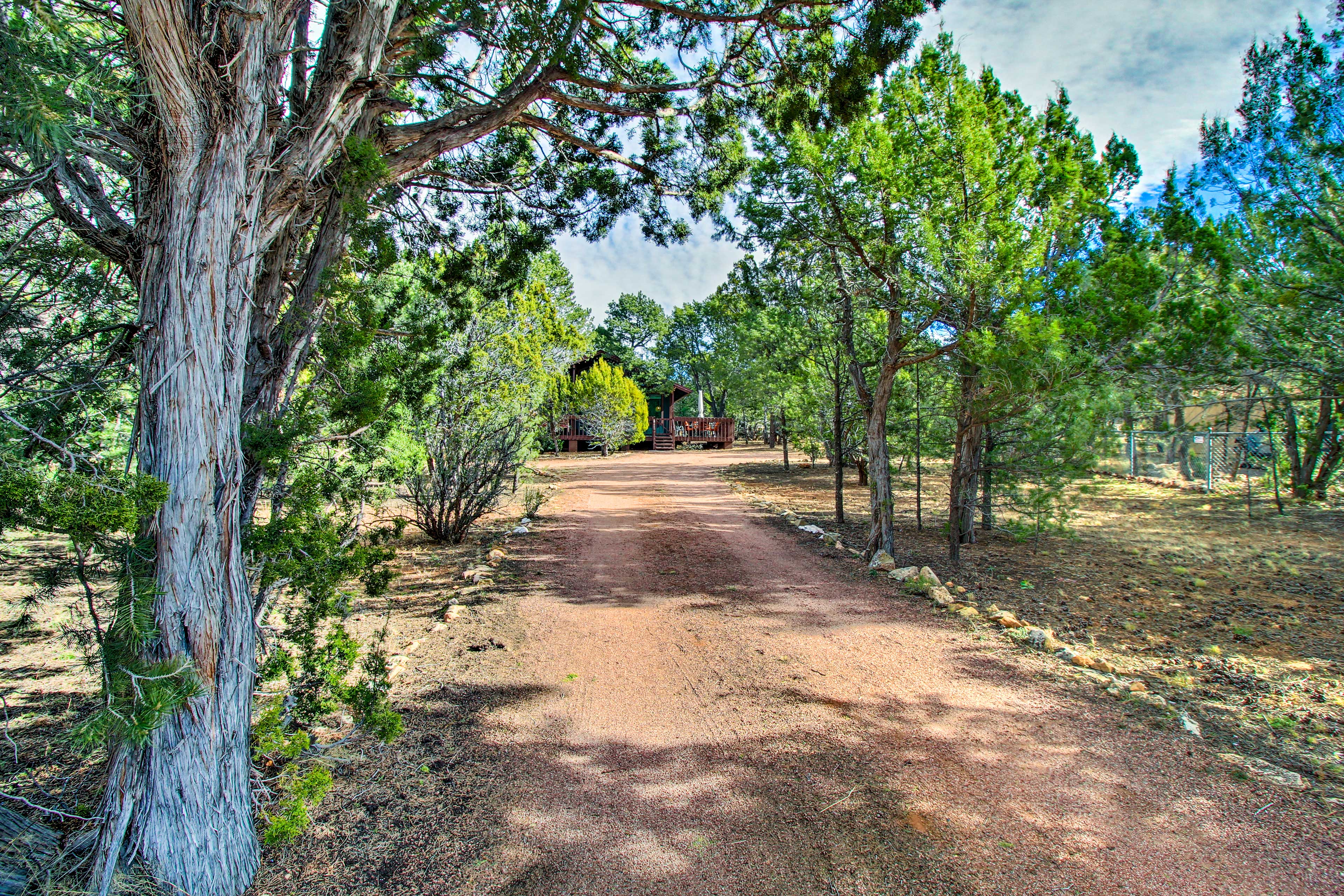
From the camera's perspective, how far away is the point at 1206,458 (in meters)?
16.1

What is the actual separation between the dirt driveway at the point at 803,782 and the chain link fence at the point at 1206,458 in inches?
446

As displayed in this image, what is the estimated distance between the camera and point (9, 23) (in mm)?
2027

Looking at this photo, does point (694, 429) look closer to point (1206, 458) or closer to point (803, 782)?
point (1206, 458)

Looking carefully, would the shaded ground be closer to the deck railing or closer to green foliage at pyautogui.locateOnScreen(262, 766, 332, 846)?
green foliage at pyautogui.locateOnScreen(262, 766, 332, 846)

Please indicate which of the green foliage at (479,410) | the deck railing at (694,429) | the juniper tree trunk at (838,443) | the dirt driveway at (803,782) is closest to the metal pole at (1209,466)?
the juniper tree trunk at (838,443)

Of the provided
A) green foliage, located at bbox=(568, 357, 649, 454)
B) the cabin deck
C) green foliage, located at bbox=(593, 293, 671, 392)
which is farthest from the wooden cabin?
green foliage, located at bbox=(593, 293, 671, 392)

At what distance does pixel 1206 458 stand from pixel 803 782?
18.3 meters

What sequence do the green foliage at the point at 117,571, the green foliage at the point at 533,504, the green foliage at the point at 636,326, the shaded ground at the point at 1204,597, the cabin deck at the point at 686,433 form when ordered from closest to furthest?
the green foliage at the point at 117,571 < the shaded ground at the point at 1204,597 < the green foliage at the point at 533,504 < the cabin deck at the point at 686,433 < the green foliage at the point at 636,326

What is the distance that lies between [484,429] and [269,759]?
643 cm

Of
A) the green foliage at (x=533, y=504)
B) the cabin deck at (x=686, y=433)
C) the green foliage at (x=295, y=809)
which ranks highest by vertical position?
the cabin deck at (x=686, y=433)

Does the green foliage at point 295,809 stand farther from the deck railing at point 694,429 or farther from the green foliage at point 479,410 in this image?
the deck railing at point 694,429

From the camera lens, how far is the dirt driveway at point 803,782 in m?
2.57

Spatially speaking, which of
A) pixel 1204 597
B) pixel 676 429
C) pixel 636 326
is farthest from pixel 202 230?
pixel 636 326

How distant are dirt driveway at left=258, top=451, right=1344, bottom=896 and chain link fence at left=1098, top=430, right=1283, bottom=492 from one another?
37.2 ft
